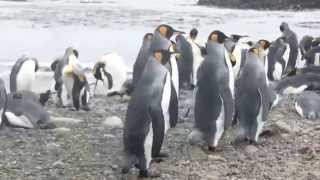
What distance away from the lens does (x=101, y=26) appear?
51.1 ft

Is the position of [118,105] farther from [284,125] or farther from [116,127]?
[284,125]

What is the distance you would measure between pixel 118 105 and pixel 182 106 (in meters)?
0.76

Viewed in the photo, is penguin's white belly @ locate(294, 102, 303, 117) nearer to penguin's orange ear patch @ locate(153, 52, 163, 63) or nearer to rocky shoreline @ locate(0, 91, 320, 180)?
rocky shoreline @ locate(0, 91, 320, 180)

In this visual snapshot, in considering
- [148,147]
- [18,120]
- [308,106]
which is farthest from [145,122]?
[308,106]

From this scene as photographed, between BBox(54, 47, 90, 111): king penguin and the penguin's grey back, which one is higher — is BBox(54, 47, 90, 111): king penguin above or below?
below

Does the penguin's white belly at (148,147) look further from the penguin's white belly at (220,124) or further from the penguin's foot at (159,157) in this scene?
the penguin's white belly at (220,124)

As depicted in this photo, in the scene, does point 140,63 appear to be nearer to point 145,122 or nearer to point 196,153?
point 196,153

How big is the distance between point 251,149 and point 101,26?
10787mm

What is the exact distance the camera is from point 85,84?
727 cm

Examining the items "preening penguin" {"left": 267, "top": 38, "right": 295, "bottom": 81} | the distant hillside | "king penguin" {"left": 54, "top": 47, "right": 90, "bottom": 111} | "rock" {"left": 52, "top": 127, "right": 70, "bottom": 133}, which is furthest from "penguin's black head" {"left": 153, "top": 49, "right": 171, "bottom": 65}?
the distant hillside

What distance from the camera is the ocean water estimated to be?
1195 centimetres

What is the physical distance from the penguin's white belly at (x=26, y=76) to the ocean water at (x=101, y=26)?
5.70 ft

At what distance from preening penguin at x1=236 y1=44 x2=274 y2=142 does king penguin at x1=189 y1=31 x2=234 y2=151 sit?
0.18 m

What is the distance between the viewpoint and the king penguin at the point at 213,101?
524 centimetres
